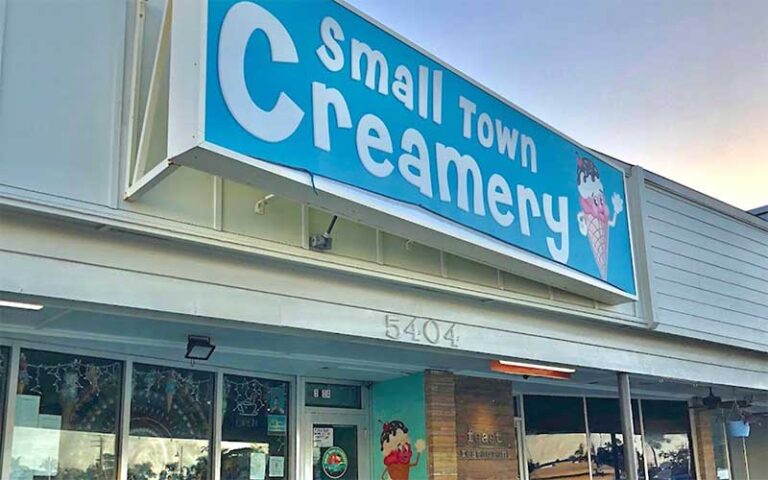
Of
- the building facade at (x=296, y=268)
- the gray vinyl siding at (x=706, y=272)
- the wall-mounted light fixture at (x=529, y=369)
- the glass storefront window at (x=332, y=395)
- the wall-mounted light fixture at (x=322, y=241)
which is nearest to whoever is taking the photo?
the building facade at (x=296, y=268)

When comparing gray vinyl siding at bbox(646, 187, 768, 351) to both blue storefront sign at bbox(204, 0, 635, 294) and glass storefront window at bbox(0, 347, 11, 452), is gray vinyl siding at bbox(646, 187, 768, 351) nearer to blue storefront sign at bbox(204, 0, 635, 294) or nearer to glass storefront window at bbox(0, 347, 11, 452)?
blue storefront sign at bbox(204, 0, 635, 294)

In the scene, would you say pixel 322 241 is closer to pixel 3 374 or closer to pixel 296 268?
pixel 296 268

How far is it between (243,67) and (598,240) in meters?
5.19

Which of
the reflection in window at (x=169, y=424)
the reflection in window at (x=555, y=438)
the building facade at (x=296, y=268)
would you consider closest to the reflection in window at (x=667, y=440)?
the reflection in window at (x=555, y=438)

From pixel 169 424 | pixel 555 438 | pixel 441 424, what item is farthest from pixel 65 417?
pixel 555 438

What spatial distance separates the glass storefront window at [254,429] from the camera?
326 inches

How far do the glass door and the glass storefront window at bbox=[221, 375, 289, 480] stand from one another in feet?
1.19

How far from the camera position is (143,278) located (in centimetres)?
528

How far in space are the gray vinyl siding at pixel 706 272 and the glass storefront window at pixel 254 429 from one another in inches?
193

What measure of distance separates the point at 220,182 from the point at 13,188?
1.49 metres

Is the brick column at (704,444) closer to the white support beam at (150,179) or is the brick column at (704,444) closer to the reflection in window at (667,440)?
the reflection in window at (667,440)

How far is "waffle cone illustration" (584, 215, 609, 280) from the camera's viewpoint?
346 inches

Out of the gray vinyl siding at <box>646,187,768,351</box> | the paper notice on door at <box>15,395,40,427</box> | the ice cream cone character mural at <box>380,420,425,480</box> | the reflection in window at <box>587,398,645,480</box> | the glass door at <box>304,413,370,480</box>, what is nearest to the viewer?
the paper notice on door at <box>15,395,40,427</box>

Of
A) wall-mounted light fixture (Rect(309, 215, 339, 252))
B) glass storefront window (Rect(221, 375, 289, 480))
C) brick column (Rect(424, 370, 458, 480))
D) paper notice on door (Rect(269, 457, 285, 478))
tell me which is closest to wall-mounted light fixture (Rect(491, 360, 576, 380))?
brick column (Rect(424, 370, 458, 480))
